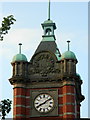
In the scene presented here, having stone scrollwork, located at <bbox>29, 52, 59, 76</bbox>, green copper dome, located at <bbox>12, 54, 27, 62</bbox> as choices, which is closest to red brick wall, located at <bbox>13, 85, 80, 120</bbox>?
stone scrollwork, located at <bbox>29, 52, 59, 76</bbox>

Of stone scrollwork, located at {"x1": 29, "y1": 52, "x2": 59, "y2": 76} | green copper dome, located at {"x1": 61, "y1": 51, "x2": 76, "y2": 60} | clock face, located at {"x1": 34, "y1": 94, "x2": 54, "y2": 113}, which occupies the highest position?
green copper dome, located at {"x1": 61, "y1": 51, "x2": 76, "y2": 60}

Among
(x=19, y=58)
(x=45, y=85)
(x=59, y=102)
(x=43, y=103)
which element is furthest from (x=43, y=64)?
(x=59, y=102)

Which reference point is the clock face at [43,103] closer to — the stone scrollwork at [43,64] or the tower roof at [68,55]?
the stone scrollwork at [43,64]

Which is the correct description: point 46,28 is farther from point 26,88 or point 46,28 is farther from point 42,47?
point 26,88

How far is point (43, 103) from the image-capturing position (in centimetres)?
5538

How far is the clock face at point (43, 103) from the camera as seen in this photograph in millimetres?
55125

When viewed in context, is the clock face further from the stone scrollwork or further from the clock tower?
the stone scrollwork

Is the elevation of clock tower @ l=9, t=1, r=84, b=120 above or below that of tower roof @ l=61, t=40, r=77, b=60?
below

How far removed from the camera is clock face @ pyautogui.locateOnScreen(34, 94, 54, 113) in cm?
5512

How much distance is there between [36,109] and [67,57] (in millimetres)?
5898

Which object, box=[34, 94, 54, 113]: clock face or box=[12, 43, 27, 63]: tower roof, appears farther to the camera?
box=[12, 43, 27, 63]: tower roof

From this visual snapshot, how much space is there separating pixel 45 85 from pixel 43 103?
1.75 metres

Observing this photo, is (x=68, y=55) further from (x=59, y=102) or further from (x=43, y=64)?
(x=59, y=102)

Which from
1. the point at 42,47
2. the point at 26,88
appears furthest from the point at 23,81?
the point at 42,47
